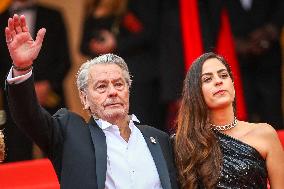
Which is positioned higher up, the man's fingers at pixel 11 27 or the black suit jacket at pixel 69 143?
the man's fingers at pixel 11 27

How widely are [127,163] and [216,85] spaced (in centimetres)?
64

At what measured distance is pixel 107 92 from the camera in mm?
4867

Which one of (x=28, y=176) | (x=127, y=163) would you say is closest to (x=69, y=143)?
(x=127, y=163)

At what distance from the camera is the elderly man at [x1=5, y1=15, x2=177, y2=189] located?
179 inches

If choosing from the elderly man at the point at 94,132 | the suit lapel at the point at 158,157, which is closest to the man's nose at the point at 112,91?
the elderly man at the point at 94,132

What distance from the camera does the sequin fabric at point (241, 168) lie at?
4934 mm

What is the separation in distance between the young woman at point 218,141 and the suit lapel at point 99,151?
42 cm

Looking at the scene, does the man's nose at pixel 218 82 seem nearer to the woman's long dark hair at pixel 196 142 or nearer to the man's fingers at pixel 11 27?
the woman's long dark hair at pixel 196 142

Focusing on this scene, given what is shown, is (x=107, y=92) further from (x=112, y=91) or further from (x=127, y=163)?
(x=127, y=163)

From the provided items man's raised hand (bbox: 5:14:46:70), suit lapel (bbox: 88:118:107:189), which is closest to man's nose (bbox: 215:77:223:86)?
suit lapel (bbox: 88:118:107:189)

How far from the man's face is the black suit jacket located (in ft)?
0.28

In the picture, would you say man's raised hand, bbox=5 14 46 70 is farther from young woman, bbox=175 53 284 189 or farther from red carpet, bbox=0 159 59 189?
red carpet, bbox=0 159 59 189

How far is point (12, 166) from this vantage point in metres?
5.96

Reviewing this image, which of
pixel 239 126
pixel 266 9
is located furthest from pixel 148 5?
pixel 239 126
